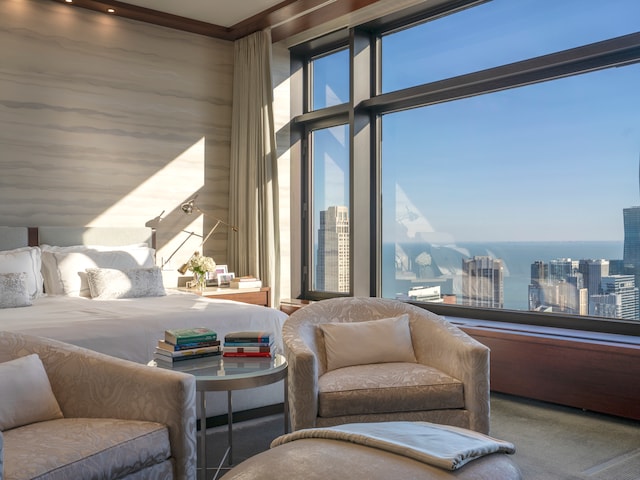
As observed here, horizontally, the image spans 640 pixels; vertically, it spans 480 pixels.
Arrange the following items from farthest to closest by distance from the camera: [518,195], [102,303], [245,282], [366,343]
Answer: [245,282] → [518,195] → [102,303] → [366,343]

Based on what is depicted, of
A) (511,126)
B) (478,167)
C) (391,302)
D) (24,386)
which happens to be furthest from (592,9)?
(24,386)

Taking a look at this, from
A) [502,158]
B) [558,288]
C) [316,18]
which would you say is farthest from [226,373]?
[316,18]

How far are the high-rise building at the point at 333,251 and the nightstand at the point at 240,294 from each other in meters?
0.63

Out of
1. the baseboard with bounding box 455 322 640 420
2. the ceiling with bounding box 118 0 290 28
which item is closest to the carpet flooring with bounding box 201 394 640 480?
the baseboard with bounding box 455 322 640 420

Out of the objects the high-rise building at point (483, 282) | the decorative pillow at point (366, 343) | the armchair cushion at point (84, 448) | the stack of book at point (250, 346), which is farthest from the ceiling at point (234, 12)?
the armchair cushion at point (84, 448)

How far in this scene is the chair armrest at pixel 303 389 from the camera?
8.86 feet

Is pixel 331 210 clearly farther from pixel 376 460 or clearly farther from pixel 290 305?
pixel 376 460

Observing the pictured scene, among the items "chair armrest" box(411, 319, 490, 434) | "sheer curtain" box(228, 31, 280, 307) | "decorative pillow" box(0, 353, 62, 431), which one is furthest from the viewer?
"sheer curtain" box(228, 31, 280, 307)

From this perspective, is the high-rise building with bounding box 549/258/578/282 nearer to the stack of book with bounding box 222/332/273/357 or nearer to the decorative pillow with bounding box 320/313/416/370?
the decorative pillow with bounding box 320/313/416/370

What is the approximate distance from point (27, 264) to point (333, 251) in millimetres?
2664

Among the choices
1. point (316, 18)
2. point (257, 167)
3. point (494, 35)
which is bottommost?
point (257, 167)

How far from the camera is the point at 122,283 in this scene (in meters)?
4.45

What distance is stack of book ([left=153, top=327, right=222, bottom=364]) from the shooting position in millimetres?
2779

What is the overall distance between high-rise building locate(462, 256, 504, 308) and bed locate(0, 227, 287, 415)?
66.2 inches
